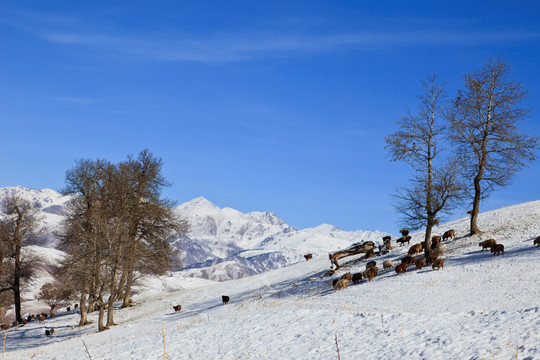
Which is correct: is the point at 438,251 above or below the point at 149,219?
below

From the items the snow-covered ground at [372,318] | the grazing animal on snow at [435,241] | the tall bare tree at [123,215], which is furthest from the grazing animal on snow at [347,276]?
the tall bare tree at [123,215]

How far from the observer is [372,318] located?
18094 mm

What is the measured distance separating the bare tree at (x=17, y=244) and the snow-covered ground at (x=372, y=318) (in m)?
4.94

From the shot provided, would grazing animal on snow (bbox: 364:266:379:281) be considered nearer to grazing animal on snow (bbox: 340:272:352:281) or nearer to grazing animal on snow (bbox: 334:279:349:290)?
grazing animal on snow (bbox: 340:272:352:281)

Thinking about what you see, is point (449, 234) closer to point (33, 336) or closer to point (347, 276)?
point (347, 276)

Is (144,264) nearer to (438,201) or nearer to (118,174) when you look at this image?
(118,174)

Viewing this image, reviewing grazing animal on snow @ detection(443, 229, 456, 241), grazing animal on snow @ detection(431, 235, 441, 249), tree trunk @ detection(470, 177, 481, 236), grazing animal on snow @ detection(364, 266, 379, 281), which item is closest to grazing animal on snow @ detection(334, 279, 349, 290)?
grazing animal on snow @ detection(364, 266, 379, 281)

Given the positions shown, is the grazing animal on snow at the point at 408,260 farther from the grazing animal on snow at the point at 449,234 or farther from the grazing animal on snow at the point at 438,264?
the grazing animal on snow at the point at 449,234

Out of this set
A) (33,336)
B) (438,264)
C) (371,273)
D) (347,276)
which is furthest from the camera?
(33,336)

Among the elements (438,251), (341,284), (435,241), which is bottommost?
(341,284)

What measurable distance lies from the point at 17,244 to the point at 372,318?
135 ft

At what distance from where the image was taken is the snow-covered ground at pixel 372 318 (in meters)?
13.9

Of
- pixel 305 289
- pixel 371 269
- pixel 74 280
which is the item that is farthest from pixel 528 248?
pixel 74 280

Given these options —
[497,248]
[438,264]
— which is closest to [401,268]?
[438,264]
